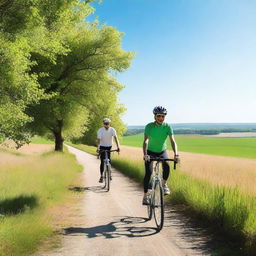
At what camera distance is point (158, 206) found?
716 cm

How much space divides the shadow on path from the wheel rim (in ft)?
0.64

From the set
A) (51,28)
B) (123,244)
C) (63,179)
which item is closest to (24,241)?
(123,244)

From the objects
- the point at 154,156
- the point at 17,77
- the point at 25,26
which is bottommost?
the point at 154,156

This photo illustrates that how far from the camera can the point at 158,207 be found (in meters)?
7.15

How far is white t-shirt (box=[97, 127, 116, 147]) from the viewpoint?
1237cm

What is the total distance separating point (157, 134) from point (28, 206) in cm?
389

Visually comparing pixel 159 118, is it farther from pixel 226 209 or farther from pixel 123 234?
pixel 123 234

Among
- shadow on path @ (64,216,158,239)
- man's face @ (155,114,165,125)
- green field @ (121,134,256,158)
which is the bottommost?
green field @ (121,134,256,158)

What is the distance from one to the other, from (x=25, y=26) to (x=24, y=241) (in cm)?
869

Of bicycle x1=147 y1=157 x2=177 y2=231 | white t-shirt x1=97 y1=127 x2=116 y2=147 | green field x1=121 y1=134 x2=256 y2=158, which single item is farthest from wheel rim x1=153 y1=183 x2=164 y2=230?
green field x1=121 y1=134 x2=256 y2=158

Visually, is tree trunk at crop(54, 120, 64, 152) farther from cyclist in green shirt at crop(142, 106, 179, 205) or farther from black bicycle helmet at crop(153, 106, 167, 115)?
black bicycle helmet at crop(153, 106, 167, 115)

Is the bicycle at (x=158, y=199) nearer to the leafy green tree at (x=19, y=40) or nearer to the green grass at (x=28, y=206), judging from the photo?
the green grass at (x=28, y=206)

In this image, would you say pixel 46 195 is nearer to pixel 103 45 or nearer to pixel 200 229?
pixel 200 229

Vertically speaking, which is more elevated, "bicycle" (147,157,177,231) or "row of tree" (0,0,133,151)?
"row of tree" (0,0,133,151)
